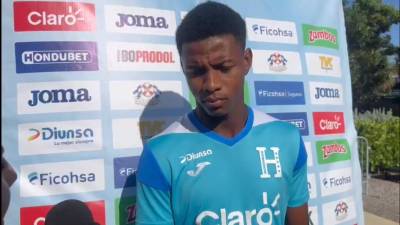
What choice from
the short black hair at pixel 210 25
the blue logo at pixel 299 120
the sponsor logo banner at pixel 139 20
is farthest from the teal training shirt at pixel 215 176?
the blue logo at pixel 299 120

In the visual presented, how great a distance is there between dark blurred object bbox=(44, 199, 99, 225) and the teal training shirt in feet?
1.97

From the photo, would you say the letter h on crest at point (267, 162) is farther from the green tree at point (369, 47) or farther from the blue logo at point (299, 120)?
the green tree at point (369, 47)

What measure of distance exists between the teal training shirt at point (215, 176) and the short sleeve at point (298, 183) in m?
0.02

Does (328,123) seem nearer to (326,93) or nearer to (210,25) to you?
(326,93)

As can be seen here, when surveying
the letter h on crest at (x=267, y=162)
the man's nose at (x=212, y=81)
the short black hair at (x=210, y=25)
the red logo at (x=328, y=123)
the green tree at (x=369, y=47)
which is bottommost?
the letter h on crest at (x=267, y=162)

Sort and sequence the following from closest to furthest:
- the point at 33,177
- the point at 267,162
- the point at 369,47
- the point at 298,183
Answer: the point at 267,162
the point at 298,183
the point at 33,177
the point at 369,47

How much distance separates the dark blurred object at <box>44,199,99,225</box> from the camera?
2.11 meters

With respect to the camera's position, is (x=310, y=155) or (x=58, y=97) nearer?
(x=58, y=97)

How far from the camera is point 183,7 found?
8.19 feet

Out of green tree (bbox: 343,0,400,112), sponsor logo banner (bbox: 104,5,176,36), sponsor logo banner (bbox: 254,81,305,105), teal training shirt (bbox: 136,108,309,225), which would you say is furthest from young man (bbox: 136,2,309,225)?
green tree (bbox: 343,0,400,112)

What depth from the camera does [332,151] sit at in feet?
9.98

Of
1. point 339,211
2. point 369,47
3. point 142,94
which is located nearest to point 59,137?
point 142,94

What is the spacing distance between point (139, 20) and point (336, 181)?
1.64 m

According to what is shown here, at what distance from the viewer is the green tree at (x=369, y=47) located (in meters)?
18.6
